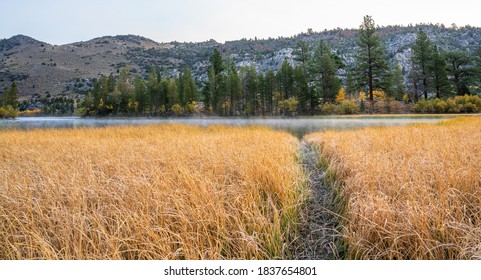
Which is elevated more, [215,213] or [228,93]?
[228,93]

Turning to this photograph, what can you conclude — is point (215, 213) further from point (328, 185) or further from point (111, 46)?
point (111, 46)

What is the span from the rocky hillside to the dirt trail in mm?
58416

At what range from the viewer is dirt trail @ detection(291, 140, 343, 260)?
2.65 m

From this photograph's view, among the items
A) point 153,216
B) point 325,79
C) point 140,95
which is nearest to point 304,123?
point 325,79

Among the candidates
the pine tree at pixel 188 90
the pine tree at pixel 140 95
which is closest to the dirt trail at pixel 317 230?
the pine tree at pixel 188 90

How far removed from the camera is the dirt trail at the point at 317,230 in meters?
2.65

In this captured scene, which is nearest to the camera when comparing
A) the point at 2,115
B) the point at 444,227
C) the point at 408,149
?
the point at 444,227

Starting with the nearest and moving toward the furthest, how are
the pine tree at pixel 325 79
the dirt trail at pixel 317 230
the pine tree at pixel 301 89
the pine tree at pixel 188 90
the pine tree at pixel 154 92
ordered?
the dirt trail at pixel 317 230
the pine tree at pixel 325 79
the pine tree at pixel 301 89
the pine tree at pixel 188 90
the pine tree at pixel 154 92

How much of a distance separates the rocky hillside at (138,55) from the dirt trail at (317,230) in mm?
58416

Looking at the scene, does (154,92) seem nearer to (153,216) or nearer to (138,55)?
(153,216)

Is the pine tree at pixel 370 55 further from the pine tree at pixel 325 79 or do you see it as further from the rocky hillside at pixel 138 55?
the rocky hillside at pixel 138 55
